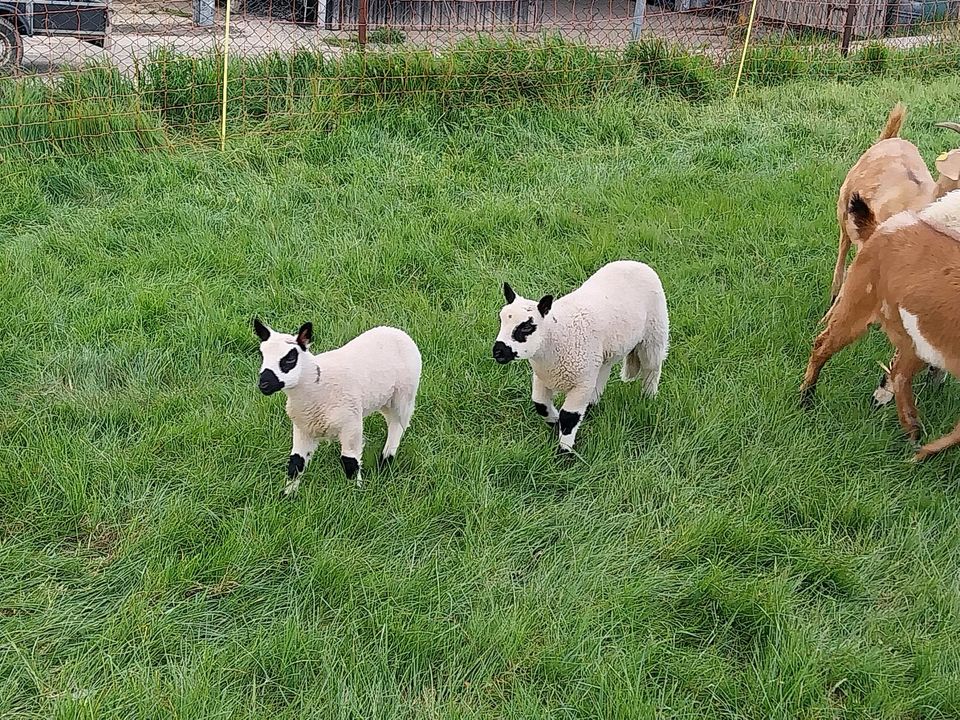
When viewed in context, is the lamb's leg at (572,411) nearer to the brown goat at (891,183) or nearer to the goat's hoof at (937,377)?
the brown goat at (891,183)

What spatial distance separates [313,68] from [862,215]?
483 cm

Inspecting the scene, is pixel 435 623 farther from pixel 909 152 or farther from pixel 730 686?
pixel 909 152

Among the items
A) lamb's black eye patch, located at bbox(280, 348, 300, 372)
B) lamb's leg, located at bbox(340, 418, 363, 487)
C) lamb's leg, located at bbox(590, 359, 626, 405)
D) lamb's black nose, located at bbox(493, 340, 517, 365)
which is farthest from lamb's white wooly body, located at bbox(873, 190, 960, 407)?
lamb's black eye patch, located at bbox(280, 348, 300, 372)

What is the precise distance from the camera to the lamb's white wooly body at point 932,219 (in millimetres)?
4160

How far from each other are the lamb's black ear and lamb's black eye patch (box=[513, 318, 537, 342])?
0.08m

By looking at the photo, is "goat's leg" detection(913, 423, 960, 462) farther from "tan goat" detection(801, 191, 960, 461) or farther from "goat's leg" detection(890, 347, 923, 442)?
"goat's leg" detection(890, 347, 923, 442)

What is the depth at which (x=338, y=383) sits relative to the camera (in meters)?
3.55

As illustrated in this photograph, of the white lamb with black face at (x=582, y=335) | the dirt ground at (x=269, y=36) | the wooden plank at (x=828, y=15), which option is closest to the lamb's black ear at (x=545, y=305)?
the white lamb with black face at (x=582, y=335)

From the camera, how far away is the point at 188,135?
7.00 meters

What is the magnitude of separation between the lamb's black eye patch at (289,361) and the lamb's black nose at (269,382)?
52mm

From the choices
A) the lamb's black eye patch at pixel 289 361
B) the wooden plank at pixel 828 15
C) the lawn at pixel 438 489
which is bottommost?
the lawn at pixel 438 489

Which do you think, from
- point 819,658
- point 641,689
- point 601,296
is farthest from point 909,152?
point 641,689

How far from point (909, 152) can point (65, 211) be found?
17.6ft

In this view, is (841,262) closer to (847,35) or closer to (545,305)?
(545,305)
